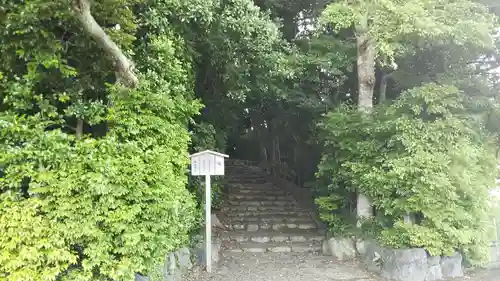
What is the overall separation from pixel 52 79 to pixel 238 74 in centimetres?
326

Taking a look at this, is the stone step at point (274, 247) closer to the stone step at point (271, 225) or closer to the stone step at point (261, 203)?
the stone step at point (271, 225)

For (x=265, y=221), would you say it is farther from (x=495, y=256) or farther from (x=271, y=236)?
(x=495, y=256)

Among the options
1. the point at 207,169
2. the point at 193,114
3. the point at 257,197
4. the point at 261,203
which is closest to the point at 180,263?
the point at 207,169

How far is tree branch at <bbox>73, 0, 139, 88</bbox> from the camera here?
143 inches

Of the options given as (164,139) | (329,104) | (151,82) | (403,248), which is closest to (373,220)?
(403,248)

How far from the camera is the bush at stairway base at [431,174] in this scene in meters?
5.28

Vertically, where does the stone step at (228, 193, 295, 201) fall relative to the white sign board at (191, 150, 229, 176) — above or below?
below

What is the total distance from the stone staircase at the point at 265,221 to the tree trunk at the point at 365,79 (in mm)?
1415

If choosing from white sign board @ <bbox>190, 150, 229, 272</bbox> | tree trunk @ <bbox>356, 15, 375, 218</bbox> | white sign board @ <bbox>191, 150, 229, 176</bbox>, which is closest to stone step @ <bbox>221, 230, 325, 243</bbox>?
tree trunk @ <bbox>356, 15, 375, 218</bbox>

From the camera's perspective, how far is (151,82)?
168 inches

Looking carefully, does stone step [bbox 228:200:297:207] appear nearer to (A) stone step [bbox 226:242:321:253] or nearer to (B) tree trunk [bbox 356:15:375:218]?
(A) stone step [bbox 226:242:321:253]

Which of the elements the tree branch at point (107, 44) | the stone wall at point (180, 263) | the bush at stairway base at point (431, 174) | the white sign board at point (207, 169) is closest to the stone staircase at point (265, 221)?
the stone wall at point (180, 263)

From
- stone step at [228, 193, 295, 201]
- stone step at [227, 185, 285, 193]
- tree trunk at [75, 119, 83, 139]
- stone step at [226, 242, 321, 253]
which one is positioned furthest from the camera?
stone step at [227, 185, 285, 193]

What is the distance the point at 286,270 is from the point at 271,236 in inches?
68.3
